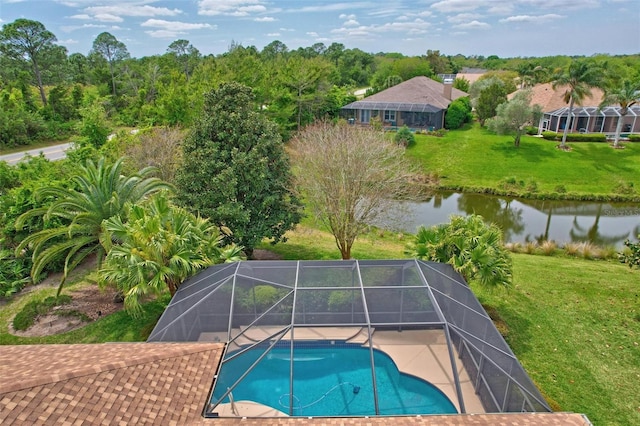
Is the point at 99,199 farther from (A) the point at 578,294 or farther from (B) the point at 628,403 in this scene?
(A) the point at 578,294

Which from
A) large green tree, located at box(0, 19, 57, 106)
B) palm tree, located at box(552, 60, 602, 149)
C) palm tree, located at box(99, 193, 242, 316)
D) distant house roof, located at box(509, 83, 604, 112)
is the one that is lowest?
palm tree, located at box(99, 193, 242, 316)

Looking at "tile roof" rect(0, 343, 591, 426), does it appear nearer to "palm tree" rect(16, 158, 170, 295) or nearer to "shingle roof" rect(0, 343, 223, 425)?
"shingle roof" rect(0, 343, 223, 425)

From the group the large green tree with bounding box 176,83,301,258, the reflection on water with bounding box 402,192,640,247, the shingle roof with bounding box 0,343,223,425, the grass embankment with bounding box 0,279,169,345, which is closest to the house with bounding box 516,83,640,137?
the reflection on water with bounding box 402,192,640,247

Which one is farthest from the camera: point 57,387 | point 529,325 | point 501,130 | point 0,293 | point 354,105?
point 354,105

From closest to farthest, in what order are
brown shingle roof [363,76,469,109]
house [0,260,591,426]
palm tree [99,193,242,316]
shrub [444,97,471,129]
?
house [0,260,591,426] → palm tree [99,193,242,316] → shrub [444,97,471,129] → brown shingle roof [363,76,469,109]

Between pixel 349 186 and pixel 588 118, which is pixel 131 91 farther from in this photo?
pixel 588 118

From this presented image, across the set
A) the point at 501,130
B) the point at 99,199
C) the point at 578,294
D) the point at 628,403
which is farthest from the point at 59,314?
the point at 501,130
